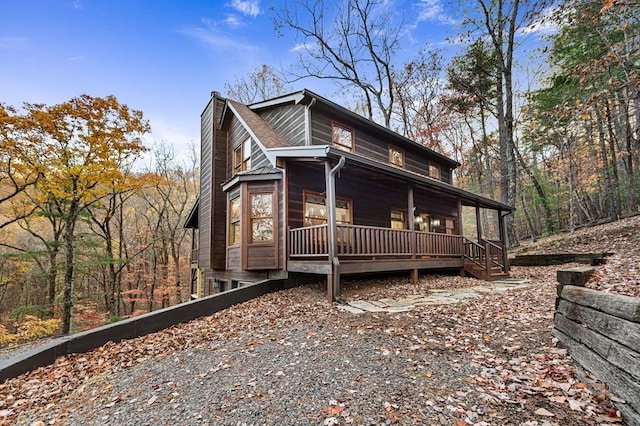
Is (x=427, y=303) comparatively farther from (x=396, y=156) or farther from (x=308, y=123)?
(x=396, y=156)

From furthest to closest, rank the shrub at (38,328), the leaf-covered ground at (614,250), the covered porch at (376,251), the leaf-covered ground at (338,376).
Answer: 1. the shrub at (38,328)
2. the covered porch at (376,251)
3. the leaf-covered ground at (614,250)
4. the leaf-covered ground at (338,376)

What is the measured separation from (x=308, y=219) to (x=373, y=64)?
16.3m

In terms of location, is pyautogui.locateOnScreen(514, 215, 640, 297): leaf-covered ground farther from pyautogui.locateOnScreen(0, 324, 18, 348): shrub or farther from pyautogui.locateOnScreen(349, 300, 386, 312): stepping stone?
pyautogui.locateOnScreen(0, 324, 18, 348): shrub

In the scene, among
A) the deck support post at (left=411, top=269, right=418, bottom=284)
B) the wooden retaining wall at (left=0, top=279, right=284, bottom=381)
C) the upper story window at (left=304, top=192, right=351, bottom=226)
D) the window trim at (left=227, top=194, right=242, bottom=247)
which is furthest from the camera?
the upper story window at (left=304, top=192, right=351, bottom=226)

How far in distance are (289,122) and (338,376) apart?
9.63m

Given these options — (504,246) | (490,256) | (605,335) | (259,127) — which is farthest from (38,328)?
(504,246)

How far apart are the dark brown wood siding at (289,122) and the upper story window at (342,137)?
1.38 metres

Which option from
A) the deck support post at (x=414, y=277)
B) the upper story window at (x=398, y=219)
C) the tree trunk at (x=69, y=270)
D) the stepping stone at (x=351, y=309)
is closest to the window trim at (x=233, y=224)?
the stepping stone at (x=351, y=309)

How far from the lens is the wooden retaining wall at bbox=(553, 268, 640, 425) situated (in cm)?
225

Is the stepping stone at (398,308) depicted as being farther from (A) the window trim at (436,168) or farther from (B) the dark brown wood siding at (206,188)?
(A) the window trim at (436,168)

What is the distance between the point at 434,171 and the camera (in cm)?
1573

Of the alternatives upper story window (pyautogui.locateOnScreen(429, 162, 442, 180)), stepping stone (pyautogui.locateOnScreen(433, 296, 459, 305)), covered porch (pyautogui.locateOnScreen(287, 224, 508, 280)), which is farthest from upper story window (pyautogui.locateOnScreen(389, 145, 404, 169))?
stepping stone (pyautogui.locateOnScreen(433, 296, 459, 305))

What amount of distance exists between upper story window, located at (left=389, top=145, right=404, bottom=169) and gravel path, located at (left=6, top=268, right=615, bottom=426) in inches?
338

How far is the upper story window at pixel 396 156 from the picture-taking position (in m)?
13.1
